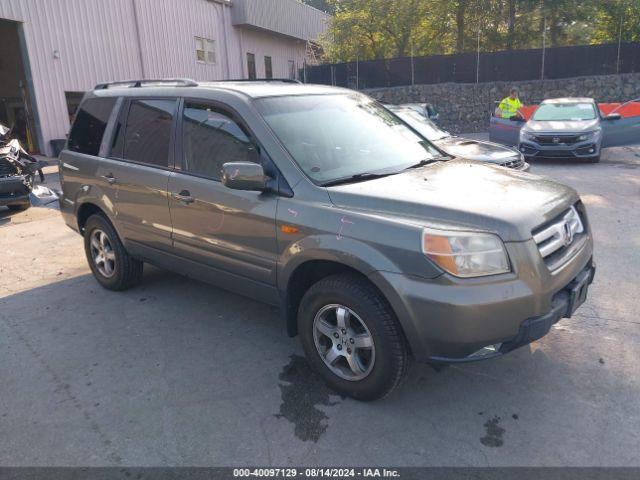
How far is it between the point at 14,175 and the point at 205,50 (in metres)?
16.6

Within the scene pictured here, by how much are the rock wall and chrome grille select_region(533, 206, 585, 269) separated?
21.1 metres

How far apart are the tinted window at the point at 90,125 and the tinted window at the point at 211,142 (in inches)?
51.9

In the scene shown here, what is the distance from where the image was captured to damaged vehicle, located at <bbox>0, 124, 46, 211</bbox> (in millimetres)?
8844

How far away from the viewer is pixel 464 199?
297cm

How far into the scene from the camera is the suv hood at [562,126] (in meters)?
12.1

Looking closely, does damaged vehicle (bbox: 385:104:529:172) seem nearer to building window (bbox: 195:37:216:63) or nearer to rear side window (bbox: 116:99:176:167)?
rear side window (bbox: 116:99:176:167)

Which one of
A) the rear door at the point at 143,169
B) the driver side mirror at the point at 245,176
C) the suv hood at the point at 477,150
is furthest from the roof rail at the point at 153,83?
the suv hood at the point at 477,150

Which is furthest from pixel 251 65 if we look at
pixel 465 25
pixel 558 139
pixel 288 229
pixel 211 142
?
pixel 288 229

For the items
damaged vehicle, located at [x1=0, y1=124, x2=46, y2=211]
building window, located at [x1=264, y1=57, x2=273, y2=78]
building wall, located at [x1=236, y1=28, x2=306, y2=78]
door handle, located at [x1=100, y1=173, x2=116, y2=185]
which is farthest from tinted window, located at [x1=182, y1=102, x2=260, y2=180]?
building window, located at [x1=264, y1=57, x2=273, y2=78]

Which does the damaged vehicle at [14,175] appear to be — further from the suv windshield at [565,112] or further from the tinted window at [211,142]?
the suv windshield at [565,112]

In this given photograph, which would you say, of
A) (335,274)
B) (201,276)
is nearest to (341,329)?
(335,274)

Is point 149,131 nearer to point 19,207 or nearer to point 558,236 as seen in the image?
point 558,236

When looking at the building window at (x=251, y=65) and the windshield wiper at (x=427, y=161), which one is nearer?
the windshield wiper at (x=427, y=161)

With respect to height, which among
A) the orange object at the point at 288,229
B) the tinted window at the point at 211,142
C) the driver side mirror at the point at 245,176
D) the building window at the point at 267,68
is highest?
the building window at the point at 267,68
